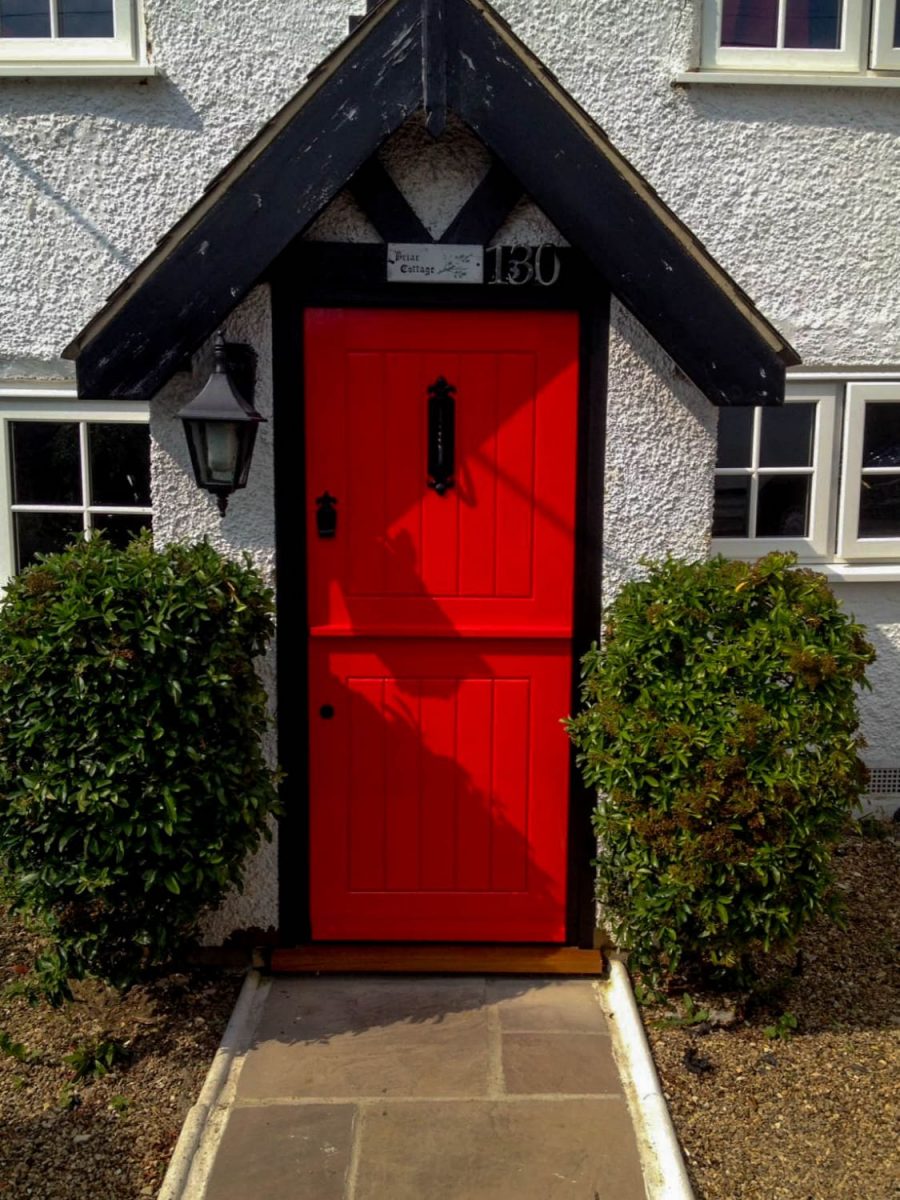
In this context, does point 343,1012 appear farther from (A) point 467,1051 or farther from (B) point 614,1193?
(B) point 614,1193

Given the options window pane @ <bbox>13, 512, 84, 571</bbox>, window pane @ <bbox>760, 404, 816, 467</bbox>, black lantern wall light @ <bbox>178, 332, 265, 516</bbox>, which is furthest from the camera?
window pane @ <bbox>760, 404, 816, 467</bbox>

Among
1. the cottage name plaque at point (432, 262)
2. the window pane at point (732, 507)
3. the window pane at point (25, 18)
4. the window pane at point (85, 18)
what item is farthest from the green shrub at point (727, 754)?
the window pane at point (25, 18)

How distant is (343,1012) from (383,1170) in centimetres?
91

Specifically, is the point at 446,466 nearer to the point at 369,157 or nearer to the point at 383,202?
the point at 383,202

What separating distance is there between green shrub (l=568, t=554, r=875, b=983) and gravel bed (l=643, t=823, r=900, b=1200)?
0.98 feet

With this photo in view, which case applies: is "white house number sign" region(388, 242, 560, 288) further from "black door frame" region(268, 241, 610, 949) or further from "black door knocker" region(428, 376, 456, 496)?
"black door knocker" region(428, 376, 456, 496)

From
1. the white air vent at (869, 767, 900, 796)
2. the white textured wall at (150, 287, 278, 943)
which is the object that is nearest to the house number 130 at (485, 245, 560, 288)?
the white textured wall at (150, 287, 278, 943)

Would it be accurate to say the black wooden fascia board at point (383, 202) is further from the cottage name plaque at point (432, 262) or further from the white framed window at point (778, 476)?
the white framed window at point (778, 476)

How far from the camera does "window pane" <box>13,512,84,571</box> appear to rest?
6.06 m

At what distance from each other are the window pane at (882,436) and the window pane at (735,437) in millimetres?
756

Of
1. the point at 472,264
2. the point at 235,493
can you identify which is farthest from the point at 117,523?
the point at 472,264

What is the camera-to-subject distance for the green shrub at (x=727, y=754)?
3.72 meters

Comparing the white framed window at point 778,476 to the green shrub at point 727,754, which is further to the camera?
the white framed window at point 778,476

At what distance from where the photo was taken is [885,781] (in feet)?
21.2
